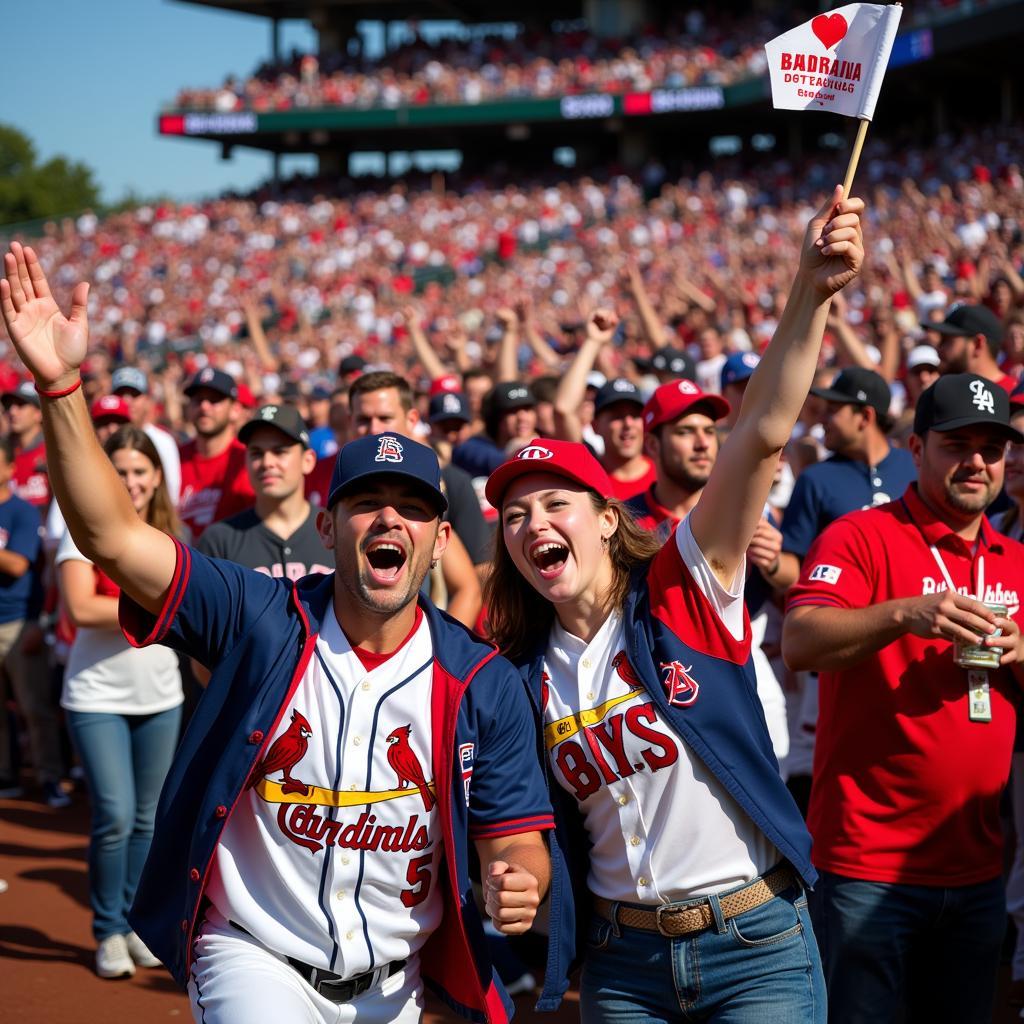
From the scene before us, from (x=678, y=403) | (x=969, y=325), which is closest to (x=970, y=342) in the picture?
(x=969, y=325)

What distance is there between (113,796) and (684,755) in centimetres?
349

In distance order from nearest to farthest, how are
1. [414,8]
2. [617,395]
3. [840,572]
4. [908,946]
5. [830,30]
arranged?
[830,30] → [908,946] → [840,572] → [617,395] → [414,8]

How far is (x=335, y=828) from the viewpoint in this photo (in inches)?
117

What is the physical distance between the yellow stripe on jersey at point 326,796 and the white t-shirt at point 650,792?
1.38 feet

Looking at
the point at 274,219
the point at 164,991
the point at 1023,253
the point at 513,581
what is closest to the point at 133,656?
the point at 164,991

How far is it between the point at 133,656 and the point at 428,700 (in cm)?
316

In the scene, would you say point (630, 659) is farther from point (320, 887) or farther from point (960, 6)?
point (960, 6)

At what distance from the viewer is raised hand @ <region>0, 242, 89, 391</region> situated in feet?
9.07

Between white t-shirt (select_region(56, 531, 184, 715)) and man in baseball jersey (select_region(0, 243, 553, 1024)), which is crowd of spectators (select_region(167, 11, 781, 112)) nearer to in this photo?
white t-shirt (select_region(56, 531, 184, 715))

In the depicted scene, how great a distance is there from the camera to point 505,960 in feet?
10.7

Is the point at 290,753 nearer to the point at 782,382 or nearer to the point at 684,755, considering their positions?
the point at 684,755

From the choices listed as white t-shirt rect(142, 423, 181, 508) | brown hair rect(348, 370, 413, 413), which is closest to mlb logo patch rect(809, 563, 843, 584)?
brown hair rect(348, 370, 413, 413)

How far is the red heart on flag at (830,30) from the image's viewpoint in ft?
10.7

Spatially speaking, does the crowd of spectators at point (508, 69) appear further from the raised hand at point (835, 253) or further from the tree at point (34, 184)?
the tree at point (34, 184)
